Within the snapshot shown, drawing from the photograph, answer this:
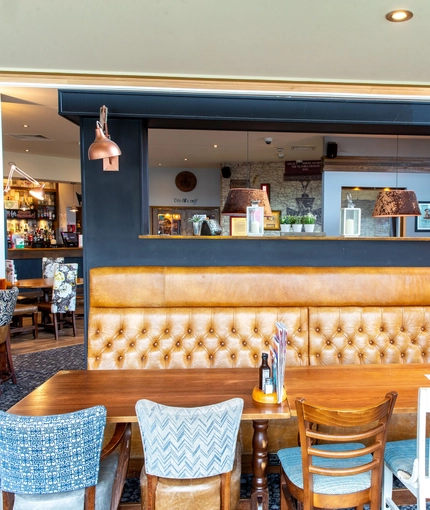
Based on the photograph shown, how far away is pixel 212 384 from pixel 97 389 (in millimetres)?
599

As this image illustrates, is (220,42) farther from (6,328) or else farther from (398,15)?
(6,328)

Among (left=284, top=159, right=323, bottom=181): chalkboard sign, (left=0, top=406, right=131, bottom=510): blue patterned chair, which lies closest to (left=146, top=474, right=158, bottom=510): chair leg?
(left=0, top=406, right=131, bottom=510): blue patterned chair

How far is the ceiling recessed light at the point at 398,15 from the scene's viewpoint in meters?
2.31

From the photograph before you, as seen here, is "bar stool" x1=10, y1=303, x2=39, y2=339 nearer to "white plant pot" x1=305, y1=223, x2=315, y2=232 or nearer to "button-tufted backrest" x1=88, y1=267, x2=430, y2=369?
"button-tufted backrest" x1=88, y1=267, x2=430, y2=369

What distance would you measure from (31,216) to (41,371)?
700cm

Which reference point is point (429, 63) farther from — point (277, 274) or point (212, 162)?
point (212, 162)

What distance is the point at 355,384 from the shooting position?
2041mm

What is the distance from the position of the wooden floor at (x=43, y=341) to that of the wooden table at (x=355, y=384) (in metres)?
4.46

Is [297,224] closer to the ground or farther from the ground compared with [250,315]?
farther from the ground

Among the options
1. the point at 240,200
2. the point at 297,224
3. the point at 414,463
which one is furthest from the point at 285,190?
the point at 414,463

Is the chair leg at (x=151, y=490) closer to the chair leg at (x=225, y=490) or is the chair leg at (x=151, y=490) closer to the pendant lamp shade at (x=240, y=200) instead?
the chair leg at (x=225, y=490)

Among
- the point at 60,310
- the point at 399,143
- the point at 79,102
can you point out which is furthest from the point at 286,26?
the point at 399,143

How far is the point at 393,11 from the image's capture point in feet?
7.55

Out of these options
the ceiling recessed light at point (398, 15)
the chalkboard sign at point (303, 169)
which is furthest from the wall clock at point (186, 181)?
the ceiling recessed light at point (398, 15)
